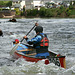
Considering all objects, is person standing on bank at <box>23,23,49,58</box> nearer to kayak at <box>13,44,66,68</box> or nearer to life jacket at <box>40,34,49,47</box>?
life jacket at <box>40,34,49,47</box>

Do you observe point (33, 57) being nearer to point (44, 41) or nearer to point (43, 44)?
point (43, 44)

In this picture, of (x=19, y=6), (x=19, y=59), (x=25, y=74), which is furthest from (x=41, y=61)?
(x=19, y=6)

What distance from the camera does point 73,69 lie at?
39.7ft

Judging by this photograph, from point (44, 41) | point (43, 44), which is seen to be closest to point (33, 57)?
point (43, 44)

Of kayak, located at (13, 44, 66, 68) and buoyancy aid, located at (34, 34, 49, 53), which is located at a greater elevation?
buoyancy aid, located at (34, 34, 49, 53)

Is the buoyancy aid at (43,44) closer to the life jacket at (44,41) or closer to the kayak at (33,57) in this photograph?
the life jacket at (44,41)

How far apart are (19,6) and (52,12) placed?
4289 cm

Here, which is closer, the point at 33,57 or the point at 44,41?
the point at 44,41

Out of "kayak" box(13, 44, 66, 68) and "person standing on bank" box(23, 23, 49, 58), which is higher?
"person standing on bank" box(23, 23, 49, 58)

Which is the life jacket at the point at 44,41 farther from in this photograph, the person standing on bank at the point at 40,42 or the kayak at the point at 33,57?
the kayak at the point at 33,57

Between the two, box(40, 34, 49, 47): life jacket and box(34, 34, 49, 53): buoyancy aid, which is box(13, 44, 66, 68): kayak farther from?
box(40, 34, 49, 47): life jacket

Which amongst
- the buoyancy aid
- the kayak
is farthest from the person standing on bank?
the kayak

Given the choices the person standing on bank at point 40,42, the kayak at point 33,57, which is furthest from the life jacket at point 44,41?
the kayak at point 33,57

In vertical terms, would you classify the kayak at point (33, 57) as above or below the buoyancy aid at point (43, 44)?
below
